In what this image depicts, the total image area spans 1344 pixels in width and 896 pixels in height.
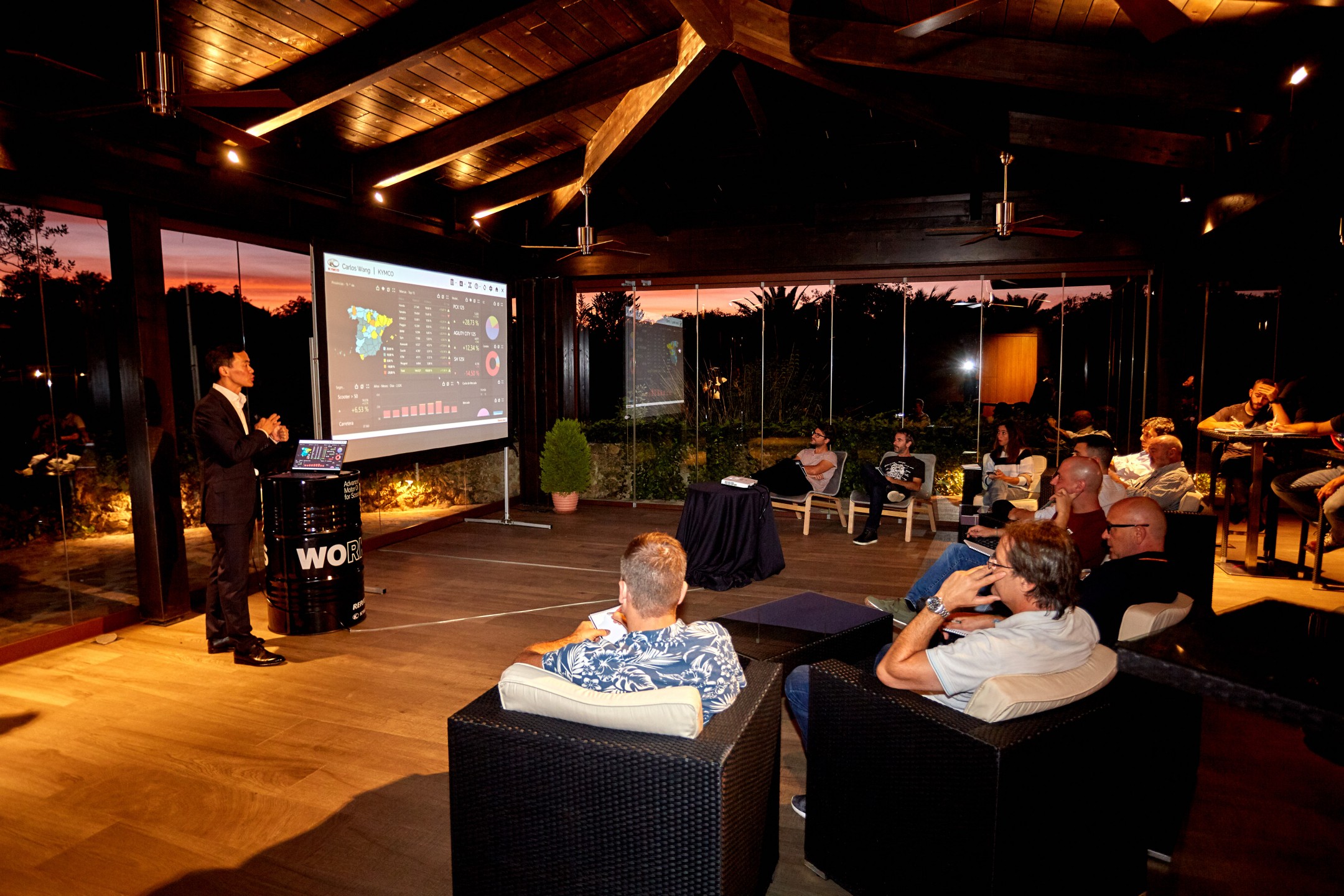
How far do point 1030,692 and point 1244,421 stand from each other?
7191mm

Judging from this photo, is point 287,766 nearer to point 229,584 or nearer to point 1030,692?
point 229,584

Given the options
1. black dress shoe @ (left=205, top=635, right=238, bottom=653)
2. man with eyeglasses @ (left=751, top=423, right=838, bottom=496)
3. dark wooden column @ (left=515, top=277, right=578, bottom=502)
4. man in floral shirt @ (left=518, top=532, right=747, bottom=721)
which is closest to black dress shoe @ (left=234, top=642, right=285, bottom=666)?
black dress shoe @ (left=205, top=635, right=238, bottom=653)

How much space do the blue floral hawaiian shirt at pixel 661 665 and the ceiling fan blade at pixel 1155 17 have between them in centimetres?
265

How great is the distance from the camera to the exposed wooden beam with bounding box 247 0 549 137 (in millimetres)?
4340

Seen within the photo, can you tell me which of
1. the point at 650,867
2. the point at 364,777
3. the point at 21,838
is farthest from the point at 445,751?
the point at 650,867

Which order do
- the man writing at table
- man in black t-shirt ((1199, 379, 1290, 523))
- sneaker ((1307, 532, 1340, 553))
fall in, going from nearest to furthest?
the man writing at table
sneaker ((1307, 532, 1340, 553))
man in black t-shirt ((1199, 379, 1290, 523))

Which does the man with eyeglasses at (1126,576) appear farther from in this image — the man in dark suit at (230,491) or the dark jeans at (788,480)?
the dark jeans at (788,480)

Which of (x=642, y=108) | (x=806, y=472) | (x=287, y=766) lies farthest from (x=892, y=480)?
(x=287, y=766)

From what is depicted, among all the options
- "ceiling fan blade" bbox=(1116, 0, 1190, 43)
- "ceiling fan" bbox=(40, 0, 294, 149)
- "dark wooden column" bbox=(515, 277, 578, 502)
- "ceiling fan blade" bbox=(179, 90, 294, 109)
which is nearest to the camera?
"ceiling fan blade" bbox=(1116, 0, 1190, 43)

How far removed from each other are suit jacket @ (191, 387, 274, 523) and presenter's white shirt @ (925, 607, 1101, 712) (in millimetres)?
3854

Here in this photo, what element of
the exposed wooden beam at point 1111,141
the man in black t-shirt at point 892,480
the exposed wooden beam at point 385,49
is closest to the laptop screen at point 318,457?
the exposed wooden beam at point 385,49

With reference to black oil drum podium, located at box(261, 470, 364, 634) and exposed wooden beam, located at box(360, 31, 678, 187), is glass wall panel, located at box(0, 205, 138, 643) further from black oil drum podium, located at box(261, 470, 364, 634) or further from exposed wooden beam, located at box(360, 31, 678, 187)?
exposed wooden beam, located at box(360, 31, 678, 187)

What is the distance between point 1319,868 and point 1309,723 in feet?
5.19

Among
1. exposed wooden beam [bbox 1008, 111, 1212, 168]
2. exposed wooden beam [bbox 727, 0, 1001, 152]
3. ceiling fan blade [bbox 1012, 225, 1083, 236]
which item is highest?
exposed wooden beam [bbox 727, 0, 1001, 152]
